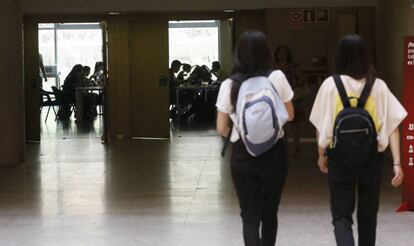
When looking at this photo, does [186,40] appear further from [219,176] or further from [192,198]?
[192,198]

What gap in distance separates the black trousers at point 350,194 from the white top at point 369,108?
148mm

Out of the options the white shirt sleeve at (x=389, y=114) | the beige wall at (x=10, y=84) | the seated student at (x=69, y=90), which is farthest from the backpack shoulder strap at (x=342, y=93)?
the seated student at (x=69, y=90)

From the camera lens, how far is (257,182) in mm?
4324

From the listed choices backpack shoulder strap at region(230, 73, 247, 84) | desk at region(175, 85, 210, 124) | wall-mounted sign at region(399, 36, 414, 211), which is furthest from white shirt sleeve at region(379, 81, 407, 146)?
desk at region(175, 85, 210, 124)

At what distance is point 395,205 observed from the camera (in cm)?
693

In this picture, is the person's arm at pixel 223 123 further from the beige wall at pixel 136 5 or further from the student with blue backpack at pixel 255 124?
the beige wall at pixel 136 5

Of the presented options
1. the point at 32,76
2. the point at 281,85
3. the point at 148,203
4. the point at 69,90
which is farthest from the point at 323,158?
the point at 69,90

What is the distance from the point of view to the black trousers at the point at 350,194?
13.8 ft

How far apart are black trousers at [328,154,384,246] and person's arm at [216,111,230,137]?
2.17 ft

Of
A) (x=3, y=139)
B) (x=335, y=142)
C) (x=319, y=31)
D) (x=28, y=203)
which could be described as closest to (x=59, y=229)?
(x=28, y=203)

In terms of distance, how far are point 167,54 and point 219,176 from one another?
516cm

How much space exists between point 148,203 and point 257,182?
312 centimetres

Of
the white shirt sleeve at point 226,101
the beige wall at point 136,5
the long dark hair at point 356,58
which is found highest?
the beige wall at point 136,5

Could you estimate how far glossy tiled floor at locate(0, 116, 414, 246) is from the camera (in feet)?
19.1
